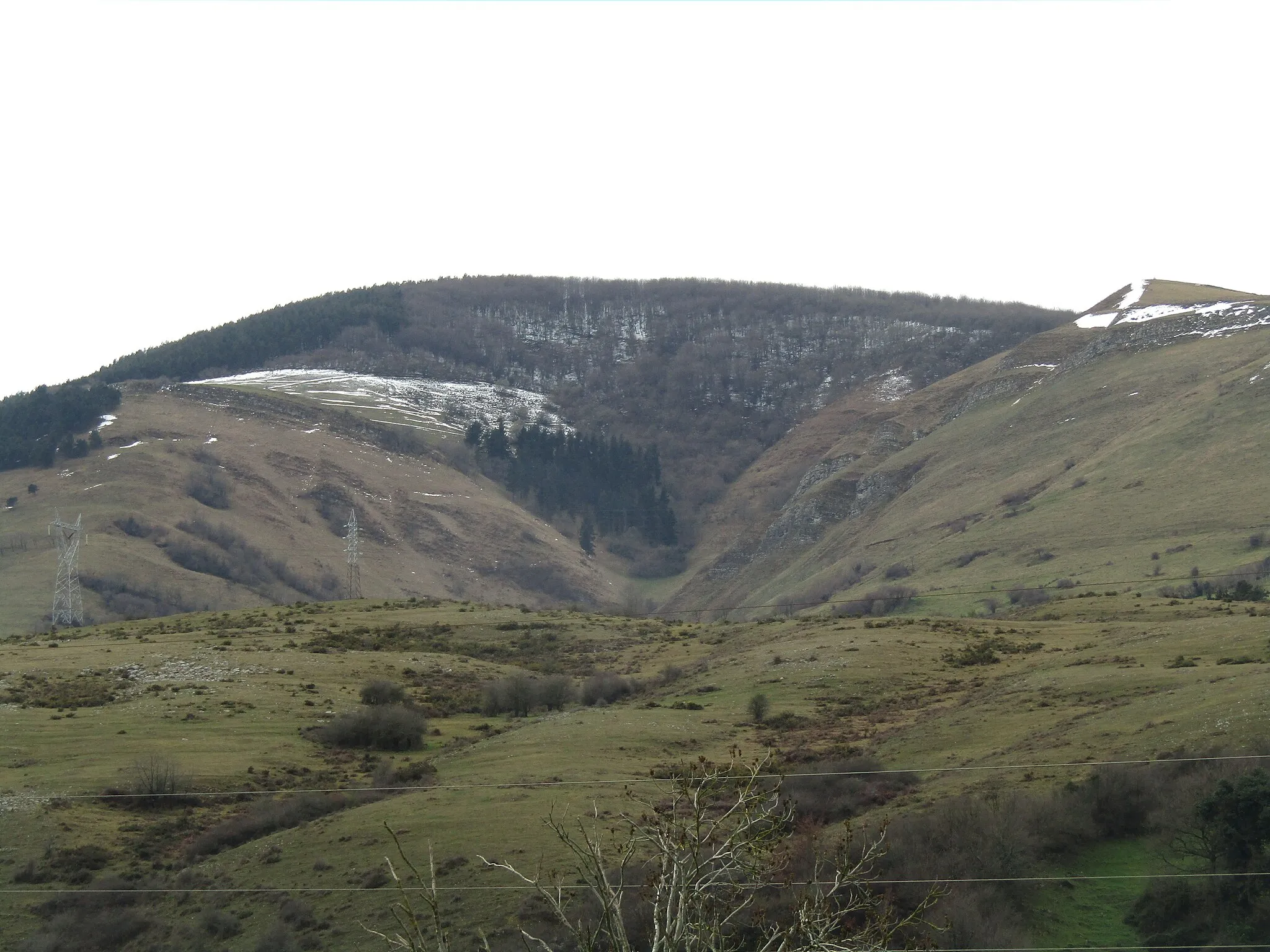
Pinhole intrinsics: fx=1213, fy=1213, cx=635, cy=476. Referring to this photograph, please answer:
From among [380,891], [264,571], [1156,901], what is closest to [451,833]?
[380,891]

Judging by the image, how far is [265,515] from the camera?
164 m

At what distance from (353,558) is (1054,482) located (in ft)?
211

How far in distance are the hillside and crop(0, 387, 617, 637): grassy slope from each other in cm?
2838

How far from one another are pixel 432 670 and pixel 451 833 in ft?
92.3

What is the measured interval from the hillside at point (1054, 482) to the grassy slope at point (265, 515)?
28384 millimetres

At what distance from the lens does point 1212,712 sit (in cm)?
3409

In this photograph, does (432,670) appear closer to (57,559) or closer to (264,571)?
(57,559)

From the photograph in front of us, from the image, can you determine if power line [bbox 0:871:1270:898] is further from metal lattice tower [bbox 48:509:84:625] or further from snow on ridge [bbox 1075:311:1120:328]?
snow on ridge [bbox 1075:311:1120:328]

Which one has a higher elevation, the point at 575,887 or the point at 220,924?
the point at 575,887

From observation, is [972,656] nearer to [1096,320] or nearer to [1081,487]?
[1081,487]

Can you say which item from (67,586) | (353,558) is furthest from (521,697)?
(353,558)

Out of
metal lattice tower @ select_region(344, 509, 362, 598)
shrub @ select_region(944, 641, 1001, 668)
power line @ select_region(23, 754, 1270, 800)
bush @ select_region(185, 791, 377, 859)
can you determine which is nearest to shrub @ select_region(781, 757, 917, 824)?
power line @ select_region(23, 754, 1270, 800)

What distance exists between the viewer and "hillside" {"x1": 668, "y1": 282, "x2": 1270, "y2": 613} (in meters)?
87.9

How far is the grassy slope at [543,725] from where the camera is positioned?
34.2 metres
